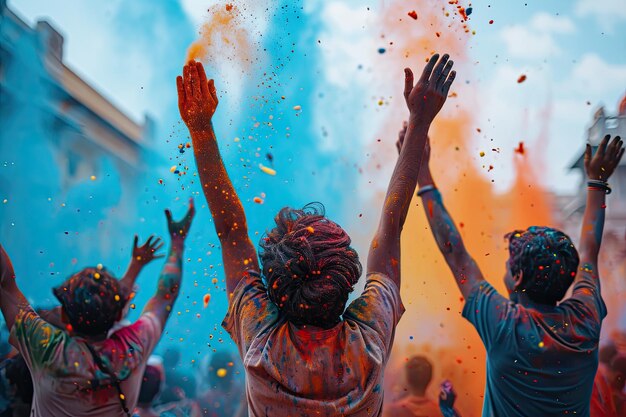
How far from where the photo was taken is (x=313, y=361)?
1538 millimetres

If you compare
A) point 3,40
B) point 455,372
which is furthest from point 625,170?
point 3,40

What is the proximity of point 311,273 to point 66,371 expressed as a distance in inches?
49.5

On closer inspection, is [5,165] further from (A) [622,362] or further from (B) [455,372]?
(A) [622,362]

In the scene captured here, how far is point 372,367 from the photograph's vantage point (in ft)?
5.19

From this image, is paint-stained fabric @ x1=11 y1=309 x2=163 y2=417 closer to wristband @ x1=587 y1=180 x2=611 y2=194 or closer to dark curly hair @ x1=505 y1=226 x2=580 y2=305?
dark curly hair @ x1=505 y1=226 x2=580 y2=305

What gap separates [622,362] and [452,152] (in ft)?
6.33

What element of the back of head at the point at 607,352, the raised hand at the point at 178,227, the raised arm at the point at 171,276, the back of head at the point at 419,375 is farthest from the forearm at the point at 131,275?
the back of head at the point at 607,352

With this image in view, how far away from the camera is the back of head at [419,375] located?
3.70 m

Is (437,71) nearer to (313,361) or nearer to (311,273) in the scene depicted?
(311,273)

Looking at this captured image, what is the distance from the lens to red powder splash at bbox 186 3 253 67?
11.1ft

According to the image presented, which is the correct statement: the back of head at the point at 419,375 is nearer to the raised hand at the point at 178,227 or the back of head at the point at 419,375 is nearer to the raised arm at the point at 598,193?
the raised arm at the point at 598,193

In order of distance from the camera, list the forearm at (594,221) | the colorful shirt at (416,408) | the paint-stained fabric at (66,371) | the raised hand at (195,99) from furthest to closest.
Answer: the colorful shirt at (416,408), the forearm at (594,221), the paint-stained fabric at (66,371), the raised hand at (195,99)

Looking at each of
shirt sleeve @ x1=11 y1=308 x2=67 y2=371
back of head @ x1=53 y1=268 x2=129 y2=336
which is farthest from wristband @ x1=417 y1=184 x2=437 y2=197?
shirt sleeve @ x1=11 y1=308 x2=67 y2=371

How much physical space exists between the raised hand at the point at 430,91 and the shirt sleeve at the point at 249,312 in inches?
36.3
